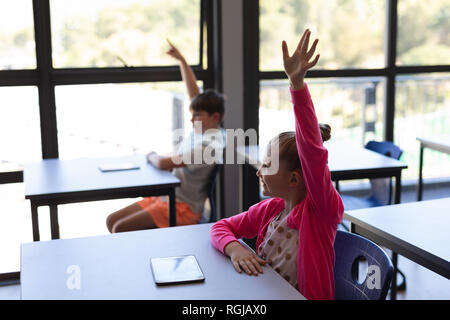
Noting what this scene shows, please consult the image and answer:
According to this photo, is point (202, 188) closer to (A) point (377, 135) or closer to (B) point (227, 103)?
(B) point (227, 103)

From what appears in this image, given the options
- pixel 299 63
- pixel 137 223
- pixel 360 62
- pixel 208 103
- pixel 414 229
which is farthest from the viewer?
pixel 360 62

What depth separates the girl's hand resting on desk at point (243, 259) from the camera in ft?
5.06

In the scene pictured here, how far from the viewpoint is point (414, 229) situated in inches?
74.7

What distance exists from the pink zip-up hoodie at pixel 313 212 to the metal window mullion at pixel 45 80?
2.10 meters

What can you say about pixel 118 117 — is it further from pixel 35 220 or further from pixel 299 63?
pixel 299 63

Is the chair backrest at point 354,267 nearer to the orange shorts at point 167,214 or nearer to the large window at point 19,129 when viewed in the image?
the orange shorts at point 167,214

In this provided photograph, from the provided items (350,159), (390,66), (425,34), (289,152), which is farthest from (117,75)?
(425,34)

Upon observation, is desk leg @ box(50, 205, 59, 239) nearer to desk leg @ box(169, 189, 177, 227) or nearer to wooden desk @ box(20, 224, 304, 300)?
desk leg @ box(169, 189, 177, 227)

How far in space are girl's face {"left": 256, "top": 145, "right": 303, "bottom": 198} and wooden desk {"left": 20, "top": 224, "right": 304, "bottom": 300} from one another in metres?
0.24

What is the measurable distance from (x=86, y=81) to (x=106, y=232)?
1.01 metres

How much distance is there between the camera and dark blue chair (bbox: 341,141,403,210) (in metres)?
3.26

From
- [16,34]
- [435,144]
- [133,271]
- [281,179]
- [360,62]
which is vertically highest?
[16,34]

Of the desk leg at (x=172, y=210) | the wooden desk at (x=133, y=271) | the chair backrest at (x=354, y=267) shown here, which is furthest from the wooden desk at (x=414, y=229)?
the desk leg at (x=172, y=210)

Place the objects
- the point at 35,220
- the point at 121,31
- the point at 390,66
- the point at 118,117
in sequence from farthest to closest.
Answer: the point at 390,66
the point at 118,117
the point at 121,31
the point at 35,220
